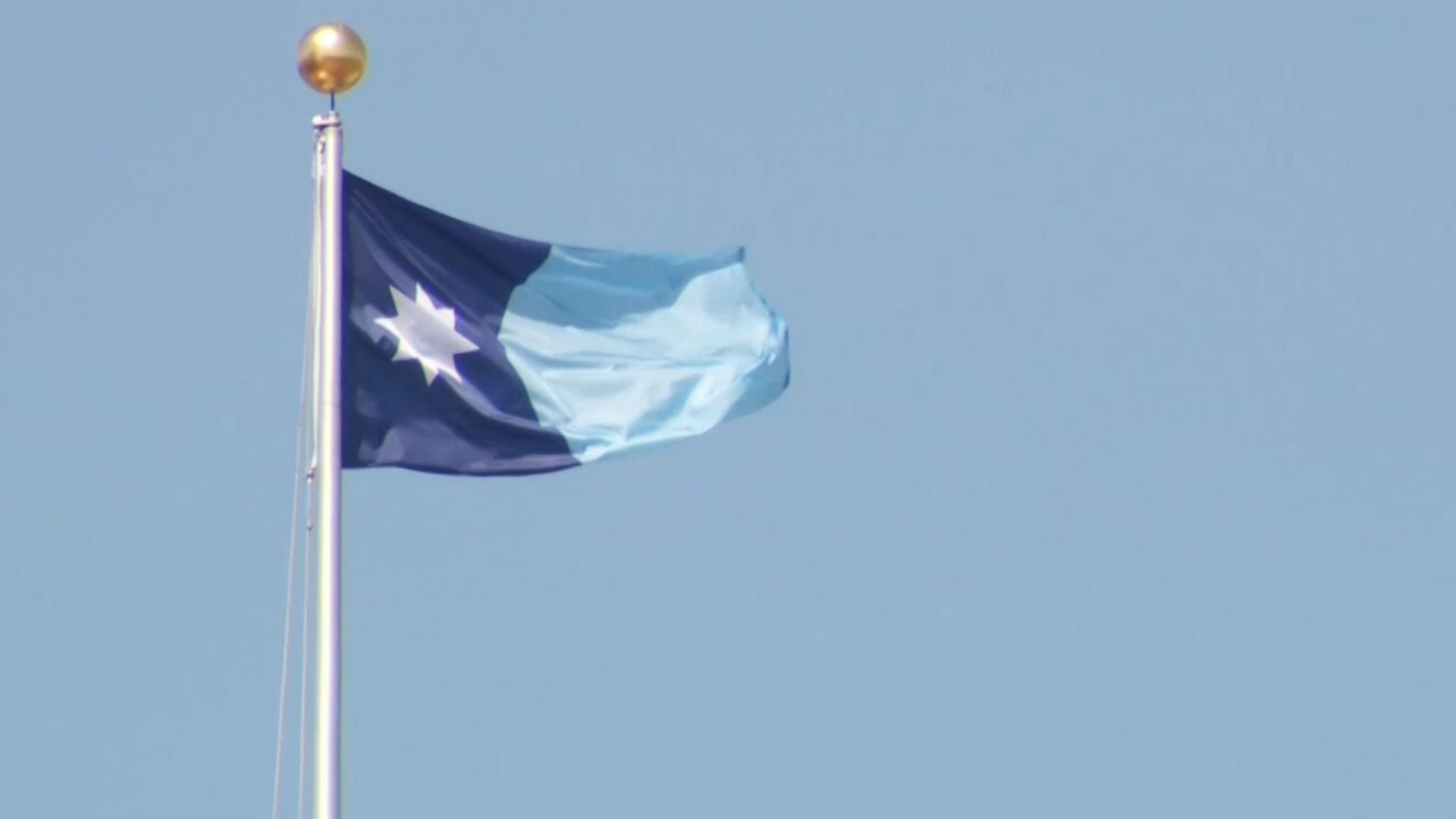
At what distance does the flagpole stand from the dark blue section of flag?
0.73 m

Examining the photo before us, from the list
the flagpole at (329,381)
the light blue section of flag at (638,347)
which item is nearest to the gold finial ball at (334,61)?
the flagpole at (329,381)

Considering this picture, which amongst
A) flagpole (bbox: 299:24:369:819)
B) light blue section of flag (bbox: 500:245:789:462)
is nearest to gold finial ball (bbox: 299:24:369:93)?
flagpole (bbox: 299:24:369:819)

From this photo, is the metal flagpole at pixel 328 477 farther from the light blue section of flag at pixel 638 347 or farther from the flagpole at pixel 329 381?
the light blue section of flag at pixel 638 347

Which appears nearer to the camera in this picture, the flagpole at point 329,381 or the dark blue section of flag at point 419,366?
the flagpole at point 329,381

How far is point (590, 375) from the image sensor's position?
22.4 meters

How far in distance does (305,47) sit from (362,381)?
2038 millimetres

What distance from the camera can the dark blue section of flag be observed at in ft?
68.7

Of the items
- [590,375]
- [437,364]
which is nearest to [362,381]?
[437,364]

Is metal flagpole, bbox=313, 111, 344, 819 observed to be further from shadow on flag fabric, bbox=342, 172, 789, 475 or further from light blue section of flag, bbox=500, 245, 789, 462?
light blue section of flag, bbox=500, 245, 789, 462

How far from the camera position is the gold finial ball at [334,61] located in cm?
2050

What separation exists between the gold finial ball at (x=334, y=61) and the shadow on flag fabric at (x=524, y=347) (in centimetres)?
68

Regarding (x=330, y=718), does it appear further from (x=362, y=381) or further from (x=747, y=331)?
(x=747, y=331)

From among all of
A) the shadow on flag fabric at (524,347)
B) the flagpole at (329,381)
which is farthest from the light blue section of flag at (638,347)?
the flagpole at (329,381)

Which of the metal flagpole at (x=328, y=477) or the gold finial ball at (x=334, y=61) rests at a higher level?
the gold finial ball at (x=334, y=61)
